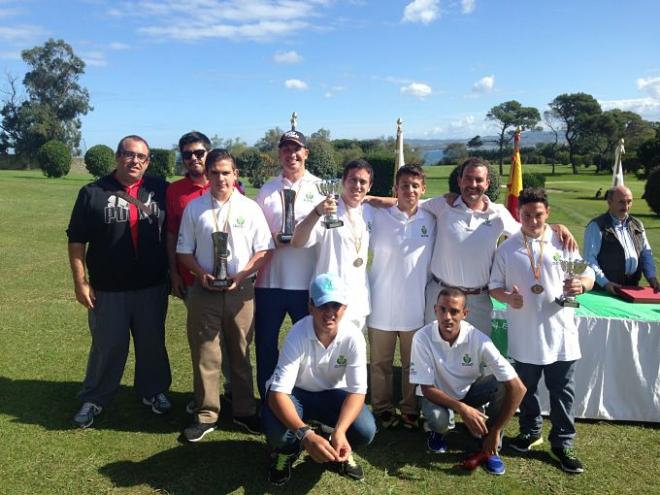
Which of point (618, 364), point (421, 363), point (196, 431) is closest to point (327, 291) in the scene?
point (421, 363)

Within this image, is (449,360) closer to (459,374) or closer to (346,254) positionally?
(459,374)

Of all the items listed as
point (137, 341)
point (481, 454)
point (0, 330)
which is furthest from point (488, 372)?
point (0, 330)

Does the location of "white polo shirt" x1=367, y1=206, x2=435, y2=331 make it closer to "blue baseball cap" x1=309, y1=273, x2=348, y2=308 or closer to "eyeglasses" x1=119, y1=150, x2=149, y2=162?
"blue baseball cap" x1=309, y1=273, x2=348, y2=308

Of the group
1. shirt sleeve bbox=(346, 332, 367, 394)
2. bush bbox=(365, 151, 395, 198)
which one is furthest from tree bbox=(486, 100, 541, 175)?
shirt sleeve bbox=(346, 332, 367, 394)

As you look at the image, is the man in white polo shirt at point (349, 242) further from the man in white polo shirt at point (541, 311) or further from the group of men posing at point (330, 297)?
the man in white polo shirt at point (541, 311)

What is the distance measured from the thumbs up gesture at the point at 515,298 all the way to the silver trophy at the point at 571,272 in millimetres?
268

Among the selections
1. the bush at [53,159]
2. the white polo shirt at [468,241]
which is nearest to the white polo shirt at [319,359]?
the white polo shirt at [468,241]

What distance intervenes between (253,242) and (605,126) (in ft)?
252

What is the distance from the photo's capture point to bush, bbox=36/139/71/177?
3303 cm

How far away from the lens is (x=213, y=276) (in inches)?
165

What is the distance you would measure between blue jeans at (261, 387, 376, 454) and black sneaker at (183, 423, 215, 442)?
781 mm

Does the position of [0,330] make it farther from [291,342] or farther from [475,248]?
[475,248]

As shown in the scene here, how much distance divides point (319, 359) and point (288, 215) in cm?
119

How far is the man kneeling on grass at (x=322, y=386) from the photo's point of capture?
144 inches
